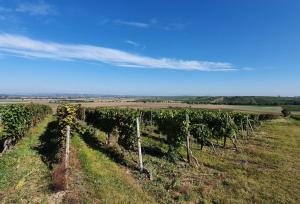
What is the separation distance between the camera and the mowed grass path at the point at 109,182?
33.0 feet

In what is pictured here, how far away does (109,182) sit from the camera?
11.6 meters

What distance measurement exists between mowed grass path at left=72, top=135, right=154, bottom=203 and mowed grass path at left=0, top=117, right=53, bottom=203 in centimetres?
193

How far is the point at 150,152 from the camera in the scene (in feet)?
62.1

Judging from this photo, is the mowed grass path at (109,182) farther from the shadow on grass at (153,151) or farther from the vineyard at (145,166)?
the shadow on grass at (153,151)

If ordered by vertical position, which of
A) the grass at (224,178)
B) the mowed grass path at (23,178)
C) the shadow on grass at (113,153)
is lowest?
the grass at (224,178)

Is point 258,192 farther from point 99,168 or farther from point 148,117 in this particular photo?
point 148,117

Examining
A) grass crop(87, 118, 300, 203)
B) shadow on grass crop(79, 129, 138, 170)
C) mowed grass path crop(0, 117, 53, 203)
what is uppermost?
mowed grass path crop(0, 117, 53, 203)

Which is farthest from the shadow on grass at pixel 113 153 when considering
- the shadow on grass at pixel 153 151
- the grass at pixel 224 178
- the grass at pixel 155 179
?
the shadow on grass at pixel 153 151

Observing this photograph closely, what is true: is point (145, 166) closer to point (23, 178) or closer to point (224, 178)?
point (224, 178)

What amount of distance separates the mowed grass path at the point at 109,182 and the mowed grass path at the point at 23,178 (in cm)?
193

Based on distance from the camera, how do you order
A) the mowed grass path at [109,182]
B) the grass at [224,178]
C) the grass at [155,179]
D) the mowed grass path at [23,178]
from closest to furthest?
the mowed grass path at [23,178], the mowed grass path at [109,182], the grass at [155,179], the grass at [224,178]

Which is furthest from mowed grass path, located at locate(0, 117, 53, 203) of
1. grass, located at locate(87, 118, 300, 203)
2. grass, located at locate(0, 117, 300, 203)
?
grass, located at locate(87, 118, 300, 203)

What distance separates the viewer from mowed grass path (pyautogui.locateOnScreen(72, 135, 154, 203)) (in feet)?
33.0

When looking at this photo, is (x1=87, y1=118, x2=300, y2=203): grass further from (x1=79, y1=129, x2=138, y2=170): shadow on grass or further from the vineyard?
(x1=79, y1=129, x2=138, y2=170): shadow on grass
